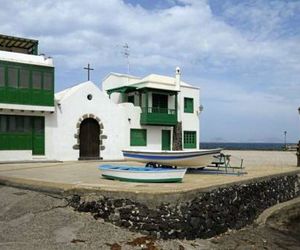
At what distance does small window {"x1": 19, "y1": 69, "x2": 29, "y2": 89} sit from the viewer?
878 inches

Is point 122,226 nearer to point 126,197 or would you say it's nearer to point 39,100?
point 126,197

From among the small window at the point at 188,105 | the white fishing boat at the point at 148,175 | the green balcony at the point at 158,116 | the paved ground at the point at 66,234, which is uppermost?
the small window at the point at 188,105

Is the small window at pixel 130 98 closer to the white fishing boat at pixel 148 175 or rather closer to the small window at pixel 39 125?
the small window at pixel 39 125

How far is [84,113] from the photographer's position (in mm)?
25016

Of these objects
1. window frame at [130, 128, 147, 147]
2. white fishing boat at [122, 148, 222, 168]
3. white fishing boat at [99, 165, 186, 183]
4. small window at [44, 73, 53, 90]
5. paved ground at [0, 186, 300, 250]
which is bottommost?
paved ground at [0, 186, 300, 250]

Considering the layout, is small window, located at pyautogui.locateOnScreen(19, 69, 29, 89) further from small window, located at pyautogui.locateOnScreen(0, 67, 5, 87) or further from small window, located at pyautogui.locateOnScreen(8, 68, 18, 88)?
small window, located at pyautogui.locateOnScreen(0, 67, 5, 87)

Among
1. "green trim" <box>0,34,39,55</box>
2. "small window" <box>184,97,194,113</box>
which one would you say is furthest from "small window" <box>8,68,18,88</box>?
"small window" <box>184,97,194,113</box>

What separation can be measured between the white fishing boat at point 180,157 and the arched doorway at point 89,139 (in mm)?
7955

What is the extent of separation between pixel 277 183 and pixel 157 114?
448 inches

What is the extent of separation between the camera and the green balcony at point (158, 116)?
1089 inches

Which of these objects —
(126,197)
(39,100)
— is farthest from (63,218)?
(39,100)

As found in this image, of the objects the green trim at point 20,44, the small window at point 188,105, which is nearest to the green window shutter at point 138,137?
the small window at point 188,105

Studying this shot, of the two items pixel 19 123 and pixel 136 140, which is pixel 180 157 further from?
pixel 136 140

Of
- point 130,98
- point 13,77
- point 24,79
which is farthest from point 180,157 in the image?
point 130,98
